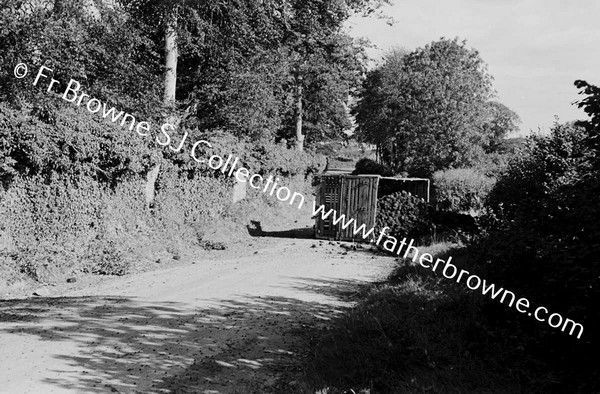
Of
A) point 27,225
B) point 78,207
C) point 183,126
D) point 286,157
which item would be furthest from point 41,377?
point 286,157

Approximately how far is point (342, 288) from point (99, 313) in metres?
5.13

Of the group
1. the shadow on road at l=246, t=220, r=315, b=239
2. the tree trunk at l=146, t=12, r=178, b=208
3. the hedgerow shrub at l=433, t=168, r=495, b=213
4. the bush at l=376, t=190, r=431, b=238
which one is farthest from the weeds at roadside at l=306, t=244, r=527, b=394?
the hedgerow shrub at l=433, t=168, r=495, b=213

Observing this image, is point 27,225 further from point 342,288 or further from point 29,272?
point 342,288

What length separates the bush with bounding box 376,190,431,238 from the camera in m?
18.7

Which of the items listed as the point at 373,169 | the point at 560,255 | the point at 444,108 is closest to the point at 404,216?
the point at 560,255

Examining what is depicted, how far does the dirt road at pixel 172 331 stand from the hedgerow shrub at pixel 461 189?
52.3 ft

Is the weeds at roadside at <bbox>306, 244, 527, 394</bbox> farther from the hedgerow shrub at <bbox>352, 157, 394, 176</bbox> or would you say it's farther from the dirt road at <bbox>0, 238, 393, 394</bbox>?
the hedgerow shrub at <bbox>352, 157, 394, 176</bbox>

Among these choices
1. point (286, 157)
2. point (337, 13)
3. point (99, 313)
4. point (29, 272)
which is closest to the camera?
point (99, 313)

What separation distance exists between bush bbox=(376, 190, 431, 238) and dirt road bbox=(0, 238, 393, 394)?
18.4 ft

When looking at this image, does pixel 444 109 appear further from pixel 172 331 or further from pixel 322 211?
pixel 172 331

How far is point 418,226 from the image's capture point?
18734mm

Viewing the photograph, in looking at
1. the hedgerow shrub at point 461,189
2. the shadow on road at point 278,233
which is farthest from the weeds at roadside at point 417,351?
the hedgerow shrub at point 461,189

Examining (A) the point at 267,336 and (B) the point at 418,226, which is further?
(B) the point at 418,226

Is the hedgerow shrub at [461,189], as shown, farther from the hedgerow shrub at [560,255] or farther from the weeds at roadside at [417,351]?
the weeds at roadside at [417,351]
